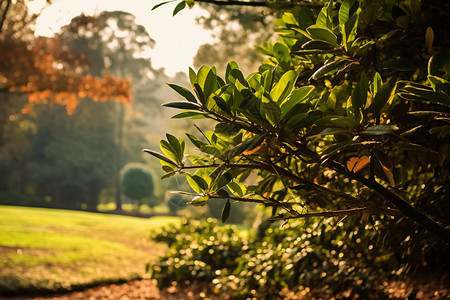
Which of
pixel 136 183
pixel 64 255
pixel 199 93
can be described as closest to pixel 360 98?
pixel 199 93

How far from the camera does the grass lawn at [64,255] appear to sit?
6117 millimetres

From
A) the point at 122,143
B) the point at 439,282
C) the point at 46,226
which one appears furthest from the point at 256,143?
the point at 122,143

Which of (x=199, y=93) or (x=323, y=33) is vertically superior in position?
(x=323, y=33)

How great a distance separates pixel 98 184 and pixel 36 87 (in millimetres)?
22541

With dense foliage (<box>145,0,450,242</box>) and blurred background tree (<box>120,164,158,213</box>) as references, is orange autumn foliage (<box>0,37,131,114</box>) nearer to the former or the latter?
dense foliage (<box>145,0,450,242</box>)

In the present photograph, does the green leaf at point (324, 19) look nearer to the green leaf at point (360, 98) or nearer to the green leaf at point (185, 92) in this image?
the green leaf at point (360, 98)

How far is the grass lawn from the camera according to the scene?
6.12 metres

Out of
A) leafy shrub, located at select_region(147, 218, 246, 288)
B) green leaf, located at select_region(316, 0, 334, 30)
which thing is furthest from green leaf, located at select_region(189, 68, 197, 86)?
leafy shrub, located at select_region(147, 218, 246, 288)

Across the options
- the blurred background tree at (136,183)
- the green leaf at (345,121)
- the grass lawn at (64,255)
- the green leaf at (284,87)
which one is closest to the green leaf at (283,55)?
the green leaf at (284,87)

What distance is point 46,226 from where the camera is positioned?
11.9 metres

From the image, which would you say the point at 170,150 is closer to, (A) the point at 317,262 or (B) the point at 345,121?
(B) the point at 345,121

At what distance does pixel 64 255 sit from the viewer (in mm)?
7922

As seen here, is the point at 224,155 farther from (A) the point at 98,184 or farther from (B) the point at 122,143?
(B) the point at 122,143

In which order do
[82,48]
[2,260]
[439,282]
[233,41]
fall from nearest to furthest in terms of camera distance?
[439,282] → [2,260] → [233,41] → [82,48]
